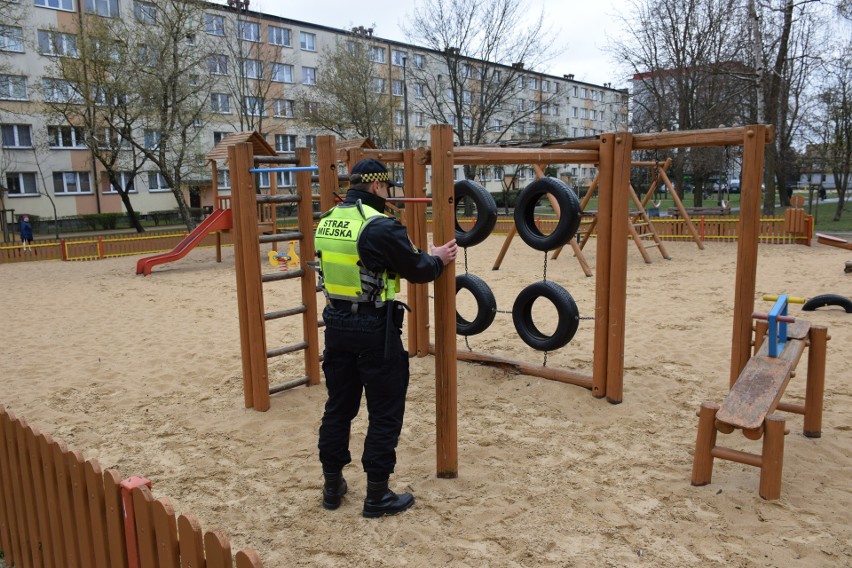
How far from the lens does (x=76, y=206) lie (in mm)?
34000

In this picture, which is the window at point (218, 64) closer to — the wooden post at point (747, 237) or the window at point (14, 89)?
the window at point (14, 89)

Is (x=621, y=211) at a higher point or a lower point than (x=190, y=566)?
higher

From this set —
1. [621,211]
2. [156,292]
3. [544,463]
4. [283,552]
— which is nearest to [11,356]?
[156,292]

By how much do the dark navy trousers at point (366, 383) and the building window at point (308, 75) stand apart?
135 ft

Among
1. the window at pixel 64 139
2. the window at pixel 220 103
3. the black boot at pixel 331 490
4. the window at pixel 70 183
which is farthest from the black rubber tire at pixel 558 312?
the window at pixel 70 183

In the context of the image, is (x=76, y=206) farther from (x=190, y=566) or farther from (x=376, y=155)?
(x=190, y=566)

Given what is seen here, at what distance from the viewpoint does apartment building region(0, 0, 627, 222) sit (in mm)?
28844

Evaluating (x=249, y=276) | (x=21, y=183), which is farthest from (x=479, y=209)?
(x=21, y=183)

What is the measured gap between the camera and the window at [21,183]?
31.8 metres

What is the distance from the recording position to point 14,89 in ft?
99.8

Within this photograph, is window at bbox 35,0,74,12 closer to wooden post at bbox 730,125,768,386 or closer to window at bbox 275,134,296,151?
window at bbox 275,134,296,151

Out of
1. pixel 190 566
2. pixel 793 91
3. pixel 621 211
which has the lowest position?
pixel 190 566

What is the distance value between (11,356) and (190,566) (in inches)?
255

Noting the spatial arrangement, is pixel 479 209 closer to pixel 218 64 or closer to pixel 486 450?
pixel 486 450
